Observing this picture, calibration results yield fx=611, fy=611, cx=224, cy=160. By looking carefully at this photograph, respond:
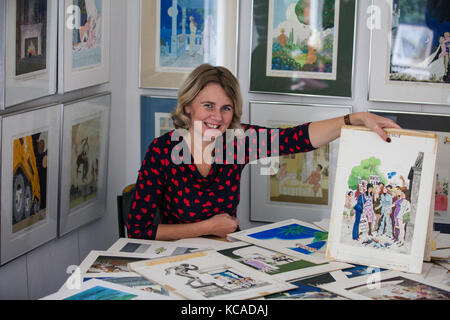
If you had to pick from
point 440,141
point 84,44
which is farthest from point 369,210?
point 84,44

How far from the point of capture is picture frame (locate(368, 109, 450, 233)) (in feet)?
9.81

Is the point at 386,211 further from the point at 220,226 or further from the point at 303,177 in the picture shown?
the point at 303,177

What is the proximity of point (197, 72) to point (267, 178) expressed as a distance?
3.40ft

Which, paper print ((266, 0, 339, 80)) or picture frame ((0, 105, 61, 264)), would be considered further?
paper print ((266, 0, 339, 80))

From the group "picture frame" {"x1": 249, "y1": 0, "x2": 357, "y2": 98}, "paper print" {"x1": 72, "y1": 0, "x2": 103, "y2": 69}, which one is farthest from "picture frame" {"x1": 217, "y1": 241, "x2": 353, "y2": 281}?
"picture frame" {"x1": 249, "y1": 0, "x2": 357, "y2": 98}

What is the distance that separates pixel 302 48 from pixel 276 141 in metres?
0.80

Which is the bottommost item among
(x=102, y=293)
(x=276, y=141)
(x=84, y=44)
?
(x=102, y=293)

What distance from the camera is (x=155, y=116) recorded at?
11.1ft

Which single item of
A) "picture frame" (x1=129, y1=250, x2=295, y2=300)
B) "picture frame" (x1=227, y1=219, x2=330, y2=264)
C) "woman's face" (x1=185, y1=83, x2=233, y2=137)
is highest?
"woman's face" (x1=185, y1=83, x2=233, y2=137)

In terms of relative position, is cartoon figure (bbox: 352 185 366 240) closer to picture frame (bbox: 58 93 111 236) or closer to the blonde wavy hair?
the blonde wavy hair

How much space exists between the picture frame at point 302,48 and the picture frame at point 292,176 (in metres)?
0.10

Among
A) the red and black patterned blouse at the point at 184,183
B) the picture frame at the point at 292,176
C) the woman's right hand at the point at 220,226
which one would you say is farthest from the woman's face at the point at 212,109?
the picture frame at the point at 292,176

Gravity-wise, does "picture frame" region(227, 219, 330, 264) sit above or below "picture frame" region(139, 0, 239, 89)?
below

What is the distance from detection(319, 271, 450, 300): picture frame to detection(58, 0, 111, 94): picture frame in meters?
1.51
